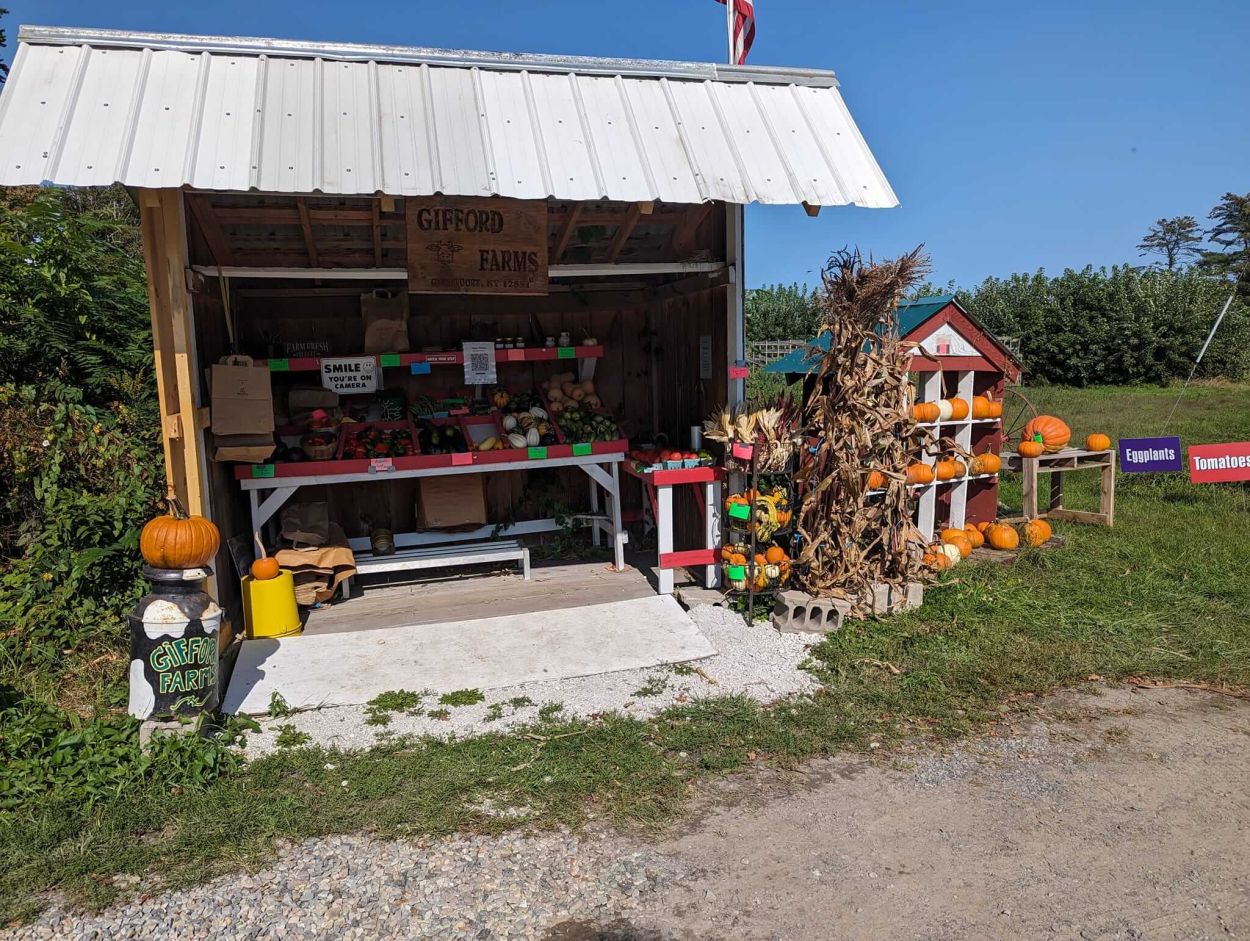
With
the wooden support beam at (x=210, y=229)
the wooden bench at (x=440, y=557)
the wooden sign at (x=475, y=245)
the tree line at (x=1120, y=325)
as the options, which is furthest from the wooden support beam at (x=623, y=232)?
the tree line at (x=1120, y=325)

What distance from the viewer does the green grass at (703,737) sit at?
141 inches

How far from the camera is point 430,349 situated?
789cm

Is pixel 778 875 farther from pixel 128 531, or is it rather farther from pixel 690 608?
pixel 128 531

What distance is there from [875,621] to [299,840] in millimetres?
3942

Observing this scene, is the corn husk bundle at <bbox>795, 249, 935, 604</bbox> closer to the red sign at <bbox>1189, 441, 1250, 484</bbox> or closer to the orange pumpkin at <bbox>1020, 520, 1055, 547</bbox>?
the orange pumpkin at <bbox>1020, 520, 1055, 547</bbox>

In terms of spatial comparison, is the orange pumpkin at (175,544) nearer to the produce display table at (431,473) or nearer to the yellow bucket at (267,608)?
the yellow bucket at (267,608)

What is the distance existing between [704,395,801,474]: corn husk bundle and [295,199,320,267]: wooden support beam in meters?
3.32

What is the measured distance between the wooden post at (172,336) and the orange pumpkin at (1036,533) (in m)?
6.83

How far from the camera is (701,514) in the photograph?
6980 millimetres

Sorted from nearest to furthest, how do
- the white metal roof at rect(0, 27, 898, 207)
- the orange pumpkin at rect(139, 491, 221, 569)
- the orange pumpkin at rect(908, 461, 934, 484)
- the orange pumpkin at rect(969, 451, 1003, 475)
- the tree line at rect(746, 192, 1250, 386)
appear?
the orange pumpkin at rect(139, 491, 221, 569), the white metal roof at rect(0, 27, 898, 207), the orange pumpkin at rect(908, 461, 934, 484), the orange pumpkin at rect(969, 451, 1003, 475), the tree line at rect(746, 192, 1250, 386)

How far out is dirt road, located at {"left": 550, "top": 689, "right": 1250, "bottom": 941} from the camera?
10.0 feet

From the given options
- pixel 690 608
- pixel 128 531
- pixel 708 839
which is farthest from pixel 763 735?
pixel 128 531

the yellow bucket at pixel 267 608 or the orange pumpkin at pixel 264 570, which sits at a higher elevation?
the orange pumpkin at pixel 264 570

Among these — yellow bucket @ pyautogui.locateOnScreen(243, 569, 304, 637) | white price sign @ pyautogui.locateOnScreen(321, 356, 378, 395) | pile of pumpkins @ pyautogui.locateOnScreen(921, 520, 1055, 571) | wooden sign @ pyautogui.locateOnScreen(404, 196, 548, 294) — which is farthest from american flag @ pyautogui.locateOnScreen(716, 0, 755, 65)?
yellow bucket @ pyautogui.locateOnScreen(243, 569, 304, 637)
